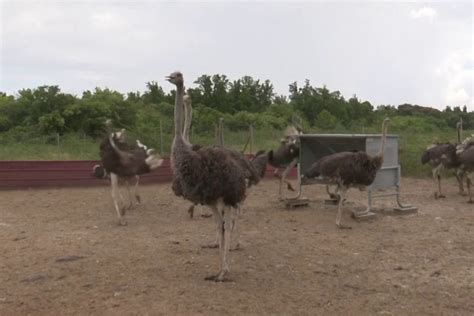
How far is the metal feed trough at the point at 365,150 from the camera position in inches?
412

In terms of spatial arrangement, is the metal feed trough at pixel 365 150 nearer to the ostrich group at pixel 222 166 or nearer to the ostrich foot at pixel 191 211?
the ostrich group at pixel 222 166

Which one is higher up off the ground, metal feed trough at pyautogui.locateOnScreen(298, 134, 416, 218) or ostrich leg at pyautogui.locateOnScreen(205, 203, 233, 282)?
metal feed trough at pyautogui.locateOnScreen(298, 134, 416, 218)

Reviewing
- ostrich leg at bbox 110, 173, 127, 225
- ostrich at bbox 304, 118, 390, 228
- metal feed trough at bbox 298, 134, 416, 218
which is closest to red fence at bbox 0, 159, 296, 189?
ostrich leg at bbox 110, 173, 127, 225

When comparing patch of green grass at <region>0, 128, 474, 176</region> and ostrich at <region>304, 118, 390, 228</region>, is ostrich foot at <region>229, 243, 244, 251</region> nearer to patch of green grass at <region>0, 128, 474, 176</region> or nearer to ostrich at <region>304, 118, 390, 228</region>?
ostrich at <region>304, 118, 390, 228</region>

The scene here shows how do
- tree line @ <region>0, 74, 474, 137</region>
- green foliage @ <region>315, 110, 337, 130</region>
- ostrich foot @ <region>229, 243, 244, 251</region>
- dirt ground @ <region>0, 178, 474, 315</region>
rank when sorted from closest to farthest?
1. dirt ground @ <region>0, 178, 474, 315</region>
2. ostrich foot @ <region>229, 243, 244, 251</region>
3. tree line @ <region>0, 74, 474, 137</region>
4. green foliage @ <region>315, 110, 337, 130</region>

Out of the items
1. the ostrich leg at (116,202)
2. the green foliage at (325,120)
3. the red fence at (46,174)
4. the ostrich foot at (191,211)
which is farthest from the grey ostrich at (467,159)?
the green foliage at (325,120)

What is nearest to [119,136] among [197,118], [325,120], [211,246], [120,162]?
[120,162]

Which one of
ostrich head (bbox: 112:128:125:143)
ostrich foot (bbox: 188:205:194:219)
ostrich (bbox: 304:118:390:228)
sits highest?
ostrich head (bbox: 112:128:125:143)

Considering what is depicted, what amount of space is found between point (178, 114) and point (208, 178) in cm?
78

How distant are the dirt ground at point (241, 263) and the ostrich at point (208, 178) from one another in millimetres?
663

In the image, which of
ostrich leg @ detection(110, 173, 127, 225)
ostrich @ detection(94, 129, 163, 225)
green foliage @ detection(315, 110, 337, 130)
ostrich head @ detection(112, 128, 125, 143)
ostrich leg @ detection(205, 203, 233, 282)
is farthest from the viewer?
green foliage @ detection(315, 110, 337, 130)

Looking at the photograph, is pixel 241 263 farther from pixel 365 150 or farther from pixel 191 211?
pixel 365 150

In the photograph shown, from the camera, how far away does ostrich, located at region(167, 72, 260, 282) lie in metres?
6.15

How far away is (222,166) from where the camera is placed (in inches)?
248
